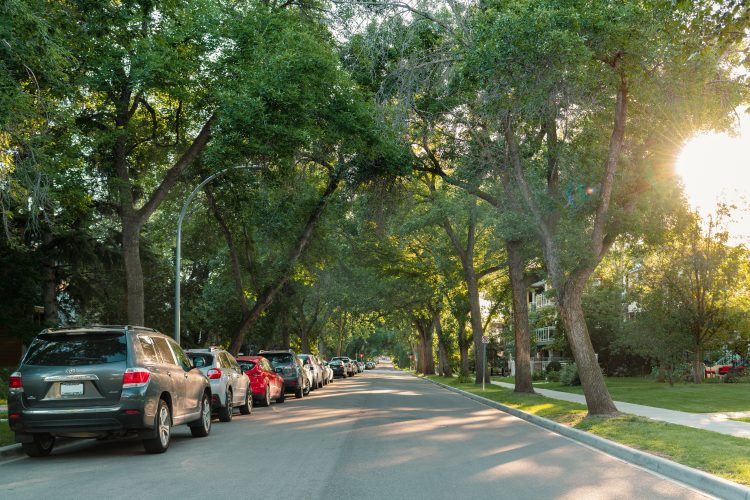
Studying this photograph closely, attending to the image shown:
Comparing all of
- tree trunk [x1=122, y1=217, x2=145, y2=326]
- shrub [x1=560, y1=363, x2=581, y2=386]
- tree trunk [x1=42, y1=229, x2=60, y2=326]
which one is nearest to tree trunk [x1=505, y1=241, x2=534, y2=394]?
shrub [x1=560, y1=363, x2=581, y2=386]

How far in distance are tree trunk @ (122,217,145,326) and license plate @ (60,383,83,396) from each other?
33.2 ft

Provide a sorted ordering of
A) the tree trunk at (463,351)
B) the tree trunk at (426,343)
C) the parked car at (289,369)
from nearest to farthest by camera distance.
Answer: the parked car at (289,369) → the tree trunk at (463,351) → the tree trunk at (426,343)

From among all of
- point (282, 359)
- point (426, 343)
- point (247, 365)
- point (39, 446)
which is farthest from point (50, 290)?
point (426, 343)

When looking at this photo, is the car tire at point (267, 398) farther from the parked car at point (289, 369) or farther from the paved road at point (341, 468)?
the paved road at point (341, 468)

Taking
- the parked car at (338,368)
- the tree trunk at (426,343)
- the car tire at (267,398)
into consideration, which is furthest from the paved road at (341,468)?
the tree trunk at (426,343)

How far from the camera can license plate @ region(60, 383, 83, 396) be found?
1081 cm

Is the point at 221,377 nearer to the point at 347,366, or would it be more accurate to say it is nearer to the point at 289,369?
the point at 289,369

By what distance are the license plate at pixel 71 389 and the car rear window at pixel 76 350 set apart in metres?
0.30

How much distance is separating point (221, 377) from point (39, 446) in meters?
6.24

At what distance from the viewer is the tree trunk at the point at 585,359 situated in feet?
56.2

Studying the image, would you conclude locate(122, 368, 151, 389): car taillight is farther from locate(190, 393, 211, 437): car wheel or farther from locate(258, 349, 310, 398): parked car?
locate(258, 349, 310, 398): parked car

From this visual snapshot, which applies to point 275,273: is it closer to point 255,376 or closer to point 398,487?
point 255,376

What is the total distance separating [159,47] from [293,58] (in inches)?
125

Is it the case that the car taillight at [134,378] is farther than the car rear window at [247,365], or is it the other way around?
the car rear window at [247,365]
